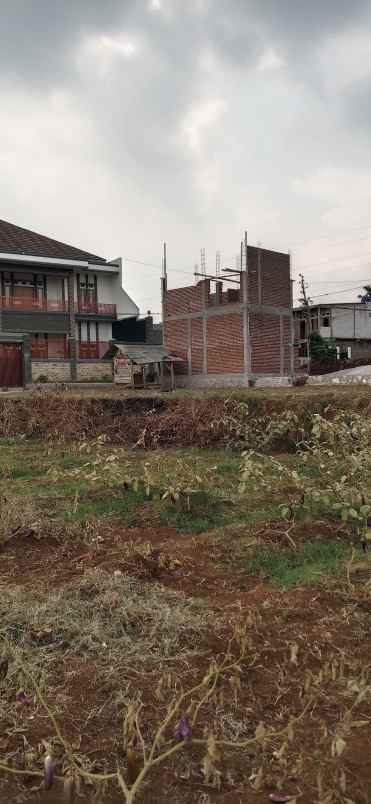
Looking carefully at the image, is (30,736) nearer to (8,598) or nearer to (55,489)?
(8,598)

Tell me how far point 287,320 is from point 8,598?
96.1 feet

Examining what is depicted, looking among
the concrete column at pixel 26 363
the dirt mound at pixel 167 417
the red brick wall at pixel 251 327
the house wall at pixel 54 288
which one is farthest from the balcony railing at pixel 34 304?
the dirt mound at pixel 167 417

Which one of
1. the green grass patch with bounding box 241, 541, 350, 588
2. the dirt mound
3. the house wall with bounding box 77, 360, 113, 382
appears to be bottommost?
the green grass patch with bounding box 241, 541, 350, 588

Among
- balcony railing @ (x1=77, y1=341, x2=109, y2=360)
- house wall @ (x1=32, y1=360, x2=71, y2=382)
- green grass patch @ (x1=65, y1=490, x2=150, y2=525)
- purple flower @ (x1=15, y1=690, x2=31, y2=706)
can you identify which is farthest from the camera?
balcony railing @ (x1=77, y1=341, x2=109, y2=360)

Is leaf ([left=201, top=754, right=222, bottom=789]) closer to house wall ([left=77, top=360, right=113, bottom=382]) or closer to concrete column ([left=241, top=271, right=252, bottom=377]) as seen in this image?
concrete column ([left=241, top=271, right=252, bottom=377])

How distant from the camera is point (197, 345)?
107 feet

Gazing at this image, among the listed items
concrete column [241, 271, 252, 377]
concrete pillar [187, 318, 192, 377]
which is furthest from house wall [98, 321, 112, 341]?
concrete column [241, 271, 252, 377]

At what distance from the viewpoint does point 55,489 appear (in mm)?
7434

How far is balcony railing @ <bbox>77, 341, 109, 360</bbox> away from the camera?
117 feet

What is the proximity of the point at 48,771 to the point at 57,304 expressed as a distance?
3377 centimetres

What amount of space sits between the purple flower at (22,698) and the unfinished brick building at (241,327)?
26.0 metres

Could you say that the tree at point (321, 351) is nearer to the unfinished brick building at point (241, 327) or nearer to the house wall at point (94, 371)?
the unfinished brick building at point (241, 327)

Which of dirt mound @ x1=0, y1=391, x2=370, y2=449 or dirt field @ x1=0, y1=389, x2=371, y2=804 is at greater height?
dirt mound @ x1=0, y1=391, x2=370, y2=449

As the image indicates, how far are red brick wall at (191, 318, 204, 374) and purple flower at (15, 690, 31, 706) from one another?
29.8 m
